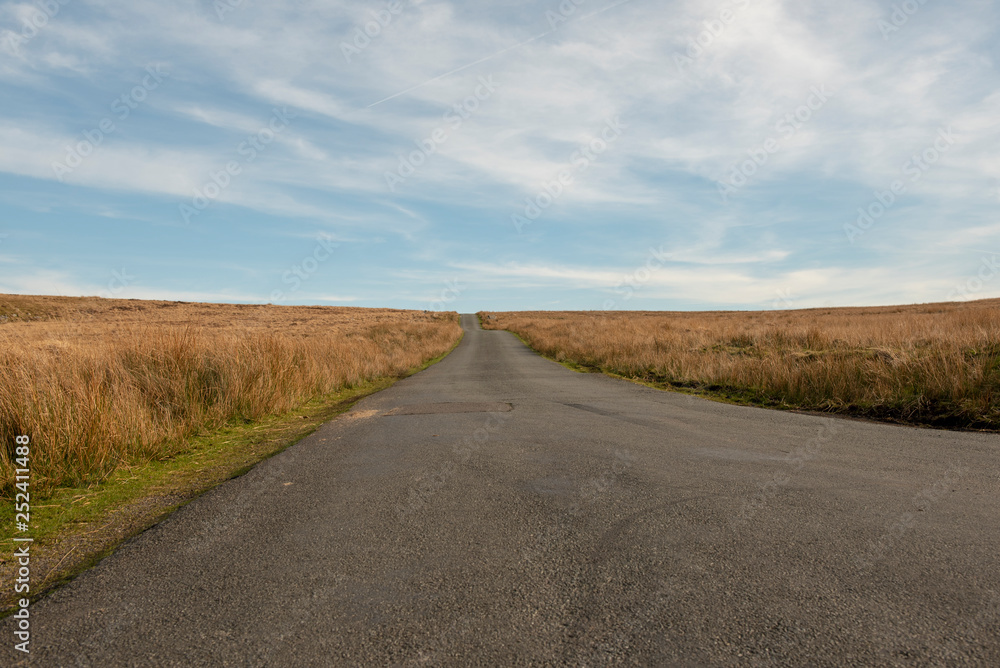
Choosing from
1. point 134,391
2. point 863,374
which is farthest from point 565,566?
point 863,374

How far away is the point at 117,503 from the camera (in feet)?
16.1

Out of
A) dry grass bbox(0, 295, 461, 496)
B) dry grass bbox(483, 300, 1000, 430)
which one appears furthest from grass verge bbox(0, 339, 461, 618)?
dry grass bbox(483, 300, 1000, 430)

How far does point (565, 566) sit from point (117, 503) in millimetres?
4153

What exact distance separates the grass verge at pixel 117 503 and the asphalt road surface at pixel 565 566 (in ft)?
0.87

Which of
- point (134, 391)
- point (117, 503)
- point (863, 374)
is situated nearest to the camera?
point (117, 503)

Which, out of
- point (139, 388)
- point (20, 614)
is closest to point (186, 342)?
point (139, 388)

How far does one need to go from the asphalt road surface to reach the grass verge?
10.4 inches

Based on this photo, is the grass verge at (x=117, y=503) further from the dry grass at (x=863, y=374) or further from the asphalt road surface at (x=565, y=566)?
the dry grass at (x=863, y=374)

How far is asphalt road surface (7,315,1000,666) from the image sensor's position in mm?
2475

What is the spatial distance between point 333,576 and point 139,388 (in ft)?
21.1

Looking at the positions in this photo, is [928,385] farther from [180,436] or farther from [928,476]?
[180,436]

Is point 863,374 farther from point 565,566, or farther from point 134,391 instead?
point 134,391

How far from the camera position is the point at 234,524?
4.16 m

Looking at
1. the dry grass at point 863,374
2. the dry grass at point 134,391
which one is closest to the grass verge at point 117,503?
the dry grass at point 134,391
